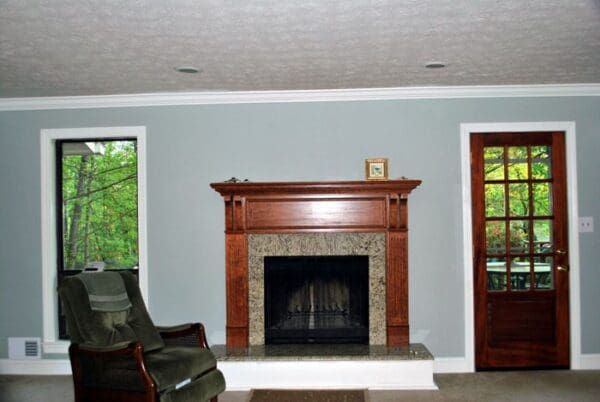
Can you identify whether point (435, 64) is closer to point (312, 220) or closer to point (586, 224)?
point (312, 220)

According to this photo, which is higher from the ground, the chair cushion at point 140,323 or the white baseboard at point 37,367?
the chair cushion at point 140,323

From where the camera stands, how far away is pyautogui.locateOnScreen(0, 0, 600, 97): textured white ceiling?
10.6 ft

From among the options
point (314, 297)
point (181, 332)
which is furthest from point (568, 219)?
point (181, 332)

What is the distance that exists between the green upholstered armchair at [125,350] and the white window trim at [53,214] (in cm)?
98

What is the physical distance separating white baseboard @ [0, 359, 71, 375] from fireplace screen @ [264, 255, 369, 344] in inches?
68.2

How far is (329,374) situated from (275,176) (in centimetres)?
165

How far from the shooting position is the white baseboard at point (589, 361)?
5.14 m

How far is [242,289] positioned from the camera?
512cm

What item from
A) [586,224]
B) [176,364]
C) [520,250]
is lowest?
[176,364]

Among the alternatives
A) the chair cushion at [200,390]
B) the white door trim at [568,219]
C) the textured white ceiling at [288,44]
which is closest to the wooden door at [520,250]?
the white door trim at [568,219]

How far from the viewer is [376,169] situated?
5.16m

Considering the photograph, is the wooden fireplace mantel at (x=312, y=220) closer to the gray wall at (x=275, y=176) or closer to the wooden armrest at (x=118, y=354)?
the gray wall at (x=275, y=176)

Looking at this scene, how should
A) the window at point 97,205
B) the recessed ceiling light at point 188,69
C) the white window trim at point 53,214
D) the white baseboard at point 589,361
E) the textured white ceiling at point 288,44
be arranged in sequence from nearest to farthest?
the textured white ceiling at point 288,44 < the recessed ceiling light at point 188,69 < the white baseboard at point 589,361 < the white window trim at point 53,214 < the window at point 97,205

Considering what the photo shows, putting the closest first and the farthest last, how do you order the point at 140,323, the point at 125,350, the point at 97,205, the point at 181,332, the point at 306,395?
1. the point at 125,350
2. the point at 140,323
3. the point at 181,332
4. the point at 306,395
5. the point at 97,205
